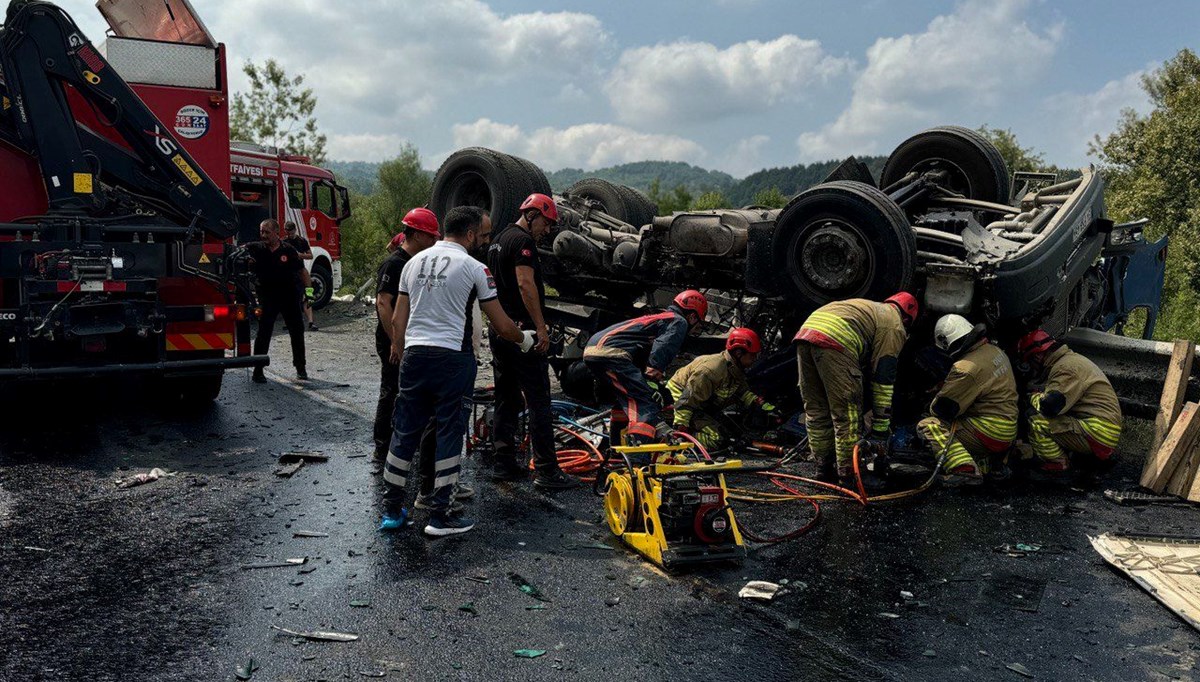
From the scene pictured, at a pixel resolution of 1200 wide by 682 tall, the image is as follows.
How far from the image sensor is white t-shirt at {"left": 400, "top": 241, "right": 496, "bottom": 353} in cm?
465

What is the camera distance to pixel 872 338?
5688 mm

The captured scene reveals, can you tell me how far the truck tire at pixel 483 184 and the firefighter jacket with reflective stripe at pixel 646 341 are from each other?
122 inches

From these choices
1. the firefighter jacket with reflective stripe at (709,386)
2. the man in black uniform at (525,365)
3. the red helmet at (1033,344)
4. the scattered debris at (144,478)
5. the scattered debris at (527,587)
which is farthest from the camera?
the firefighter jacket with reflective stripe at (709,386)

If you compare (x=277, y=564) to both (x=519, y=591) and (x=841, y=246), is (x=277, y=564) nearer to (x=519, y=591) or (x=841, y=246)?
(x=519, y=591)

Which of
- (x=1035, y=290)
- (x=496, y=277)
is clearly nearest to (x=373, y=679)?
(x=496, y=277)

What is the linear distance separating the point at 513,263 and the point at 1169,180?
19.9 m

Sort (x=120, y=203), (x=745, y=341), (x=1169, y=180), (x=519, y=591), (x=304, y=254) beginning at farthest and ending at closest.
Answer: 1. (x=1169, y=180)
2. (x=304, y=254)
3. (x=120, y=203)
4. (x=745, y=341)
5. (x=519, y=591)

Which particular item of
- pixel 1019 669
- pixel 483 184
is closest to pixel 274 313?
pixel 483 184

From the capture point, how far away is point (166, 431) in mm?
7059

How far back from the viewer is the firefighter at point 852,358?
5598 mm

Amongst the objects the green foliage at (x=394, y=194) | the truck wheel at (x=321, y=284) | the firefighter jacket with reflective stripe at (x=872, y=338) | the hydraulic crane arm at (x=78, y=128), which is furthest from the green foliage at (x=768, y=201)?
the green foliage at (x=394, y=194)

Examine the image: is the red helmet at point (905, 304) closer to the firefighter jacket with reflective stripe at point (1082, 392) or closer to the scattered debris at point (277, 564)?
the firefighter jacket with reflective stripe at point (1082, 392)

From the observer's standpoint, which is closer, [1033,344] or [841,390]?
[841,390]

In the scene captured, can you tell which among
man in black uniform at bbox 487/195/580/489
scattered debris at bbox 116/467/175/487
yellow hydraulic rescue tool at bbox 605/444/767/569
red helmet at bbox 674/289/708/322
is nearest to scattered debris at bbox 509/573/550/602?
yellow hydraulic rescue tool at bbox 605/444/767/569
